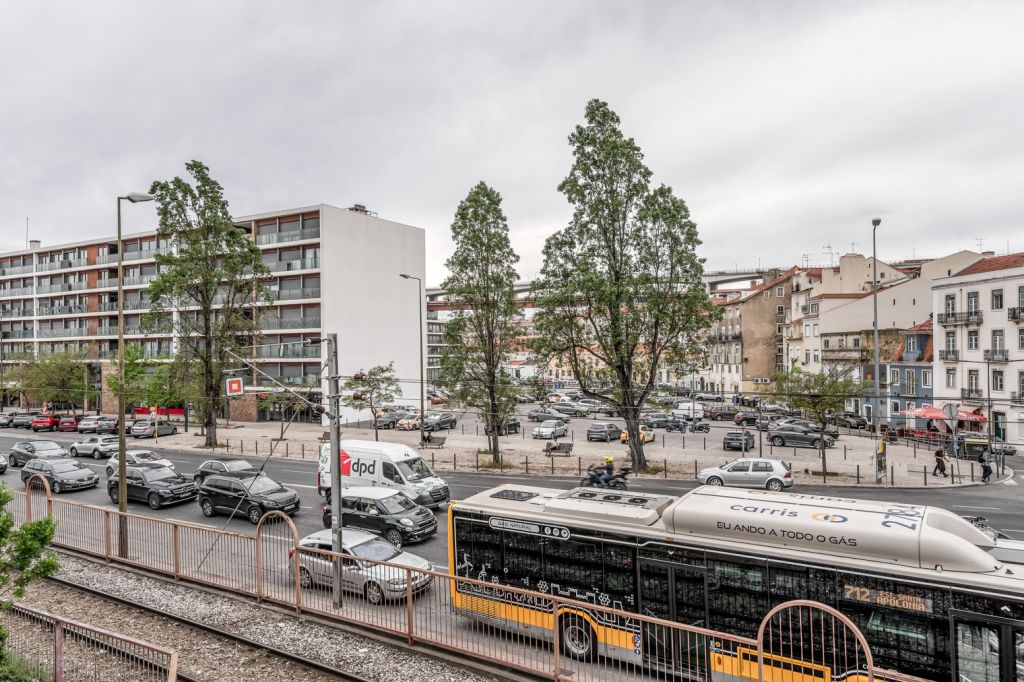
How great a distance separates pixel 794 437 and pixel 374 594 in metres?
35.5

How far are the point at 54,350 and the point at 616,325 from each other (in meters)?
74.4

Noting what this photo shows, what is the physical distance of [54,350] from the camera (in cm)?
7275

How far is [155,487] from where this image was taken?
23281 millimetres

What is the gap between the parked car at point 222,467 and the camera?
81.0 feet

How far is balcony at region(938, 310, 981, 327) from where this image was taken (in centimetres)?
4269

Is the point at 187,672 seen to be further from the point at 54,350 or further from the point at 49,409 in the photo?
the point at 54,350

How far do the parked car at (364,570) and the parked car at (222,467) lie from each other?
38.8 feet

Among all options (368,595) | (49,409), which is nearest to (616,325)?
(368,595)

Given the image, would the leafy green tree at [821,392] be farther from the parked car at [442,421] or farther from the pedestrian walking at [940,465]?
the parked car at [442,421]

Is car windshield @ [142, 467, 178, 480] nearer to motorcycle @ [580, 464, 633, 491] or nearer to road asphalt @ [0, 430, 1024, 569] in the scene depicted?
road asphalt @ [0, 430, 1024, 569]

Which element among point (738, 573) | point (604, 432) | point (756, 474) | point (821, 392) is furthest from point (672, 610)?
point (604, 432)

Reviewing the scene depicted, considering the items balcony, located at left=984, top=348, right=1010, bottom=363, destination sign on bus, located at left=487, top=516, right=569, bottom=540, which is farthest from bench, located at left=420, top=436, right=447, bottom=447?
balcony, located at left=984, top=348, right=1010, bottom=363

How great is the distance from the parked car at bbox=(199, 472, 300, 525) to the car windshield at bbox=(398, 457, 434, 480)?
4.08 metres

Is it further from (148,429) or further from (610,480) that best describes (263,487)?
(148,429)
